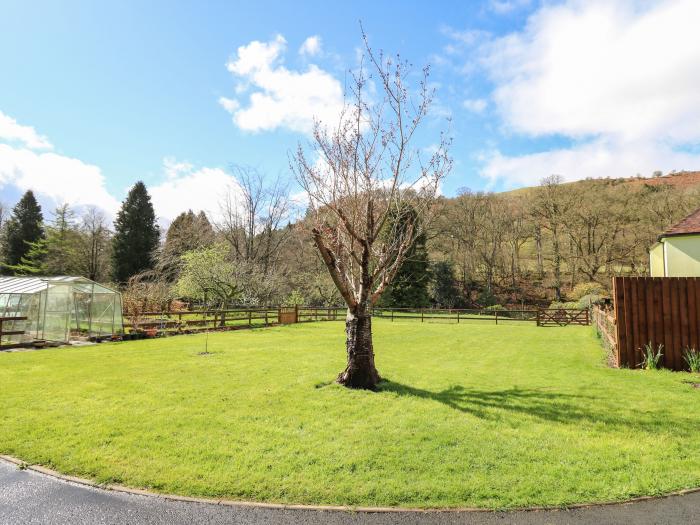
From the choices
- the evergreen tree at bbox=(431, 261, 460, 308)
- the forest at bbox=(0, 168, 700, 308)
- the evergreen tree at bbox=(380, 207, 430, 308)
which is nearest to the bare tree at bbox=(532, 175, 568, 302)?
the forest at bbox=(0, 168, 700, 308)

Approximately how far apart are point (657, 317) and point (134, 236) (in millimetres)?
45173

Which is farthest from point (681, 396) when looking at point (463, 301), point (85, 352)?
point (463, 301)

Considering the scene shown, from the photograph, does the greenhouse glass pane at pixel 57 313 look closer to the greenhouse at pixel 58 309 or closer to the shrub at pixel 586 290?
the greenhouse at pixel 58 309

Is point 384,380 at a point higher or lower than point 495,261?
lower

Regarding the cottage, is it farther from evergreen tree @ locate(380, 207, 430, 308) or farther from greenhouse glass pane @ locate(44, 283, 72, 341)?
evergreen tree @ locate(380, 207, 430, 308)

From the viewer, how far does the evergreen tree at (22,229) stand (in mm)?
42562

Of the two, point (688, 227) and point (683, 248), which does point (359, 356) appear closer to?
point (683, 248)

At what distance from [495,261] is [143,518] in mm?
45419

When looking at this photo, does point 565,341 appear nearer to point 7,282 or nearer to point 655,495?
point 655,495

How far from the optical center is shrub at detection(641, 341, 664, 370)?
8.52m

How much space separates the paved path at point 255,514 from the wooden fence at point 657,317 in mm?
6251

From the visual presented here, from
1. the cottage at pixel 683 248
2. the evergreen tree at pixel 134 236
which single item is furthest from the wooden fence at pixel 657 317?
the evergreen tree at pixel 134 236

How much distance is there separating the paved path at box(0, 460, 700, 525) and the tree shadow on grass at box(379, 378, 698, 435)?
1.89 meters

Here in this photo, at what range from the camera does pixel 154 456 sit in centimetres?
439
